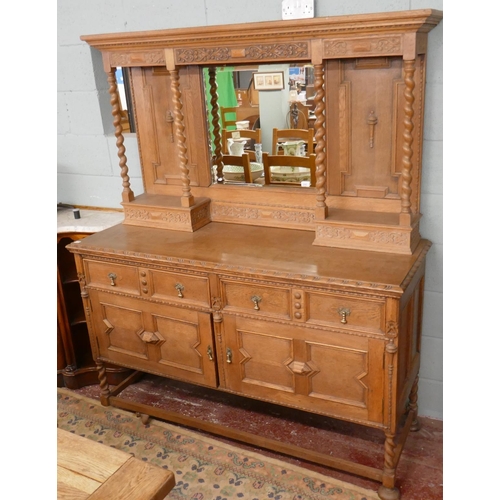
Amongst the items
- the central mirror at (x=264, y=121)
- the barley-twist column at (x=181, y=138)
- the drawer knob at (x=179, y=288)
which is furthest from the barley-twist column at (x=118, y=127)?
the drawer knob at (x=179, y=288)

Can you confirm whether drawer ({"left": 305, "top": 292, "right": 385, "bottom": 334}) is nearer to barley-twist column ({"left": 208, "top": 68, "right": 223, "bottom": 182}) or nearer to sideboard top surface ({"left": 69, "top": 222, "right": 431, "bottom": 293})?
sideboard top surface ({"left": 69, "top": 222, "right": 431, "bottom": 293})

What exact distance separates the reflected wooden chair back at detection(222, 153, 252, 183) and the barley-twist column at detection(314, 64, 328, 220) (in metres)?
0.47

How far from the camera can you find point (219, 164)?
2.89 metres

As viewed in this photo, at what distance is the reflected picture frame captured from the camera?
8.32 feet

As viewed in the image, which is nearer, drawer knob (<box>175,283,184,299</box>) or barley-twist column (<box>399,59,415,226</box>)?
barley-twist column (<box>399,59,415,226</box>)

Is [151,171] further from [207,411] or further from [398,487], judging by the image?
[398,487]

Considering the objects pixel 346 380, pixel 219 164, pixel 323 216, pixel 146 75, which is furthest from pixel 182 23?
pixel 346 380

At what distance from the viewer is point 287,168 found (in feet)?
8.86

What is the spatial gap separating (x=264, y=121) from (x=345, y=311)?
107cm

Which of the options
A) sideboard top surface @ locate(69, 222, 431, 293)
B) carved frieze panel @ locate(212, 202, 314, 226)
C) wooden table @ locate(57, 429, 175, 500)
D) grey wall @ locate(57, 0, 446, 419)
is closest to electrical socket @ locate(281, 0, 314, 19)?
grey wall @ locate(57, 0, 446, 419)

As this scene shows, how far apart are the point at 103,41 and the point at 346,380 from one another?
6.77 ft

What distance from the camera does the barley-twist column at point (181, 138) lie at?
2.63 metres

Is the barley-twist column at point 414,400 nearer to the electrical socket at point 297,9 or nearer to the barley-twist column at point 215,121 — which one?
the barley-twist column at point 215,121

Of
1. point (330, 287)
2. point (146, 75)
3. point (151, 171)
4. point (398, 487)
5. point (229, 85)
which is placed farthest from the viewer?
point (151, 171)
